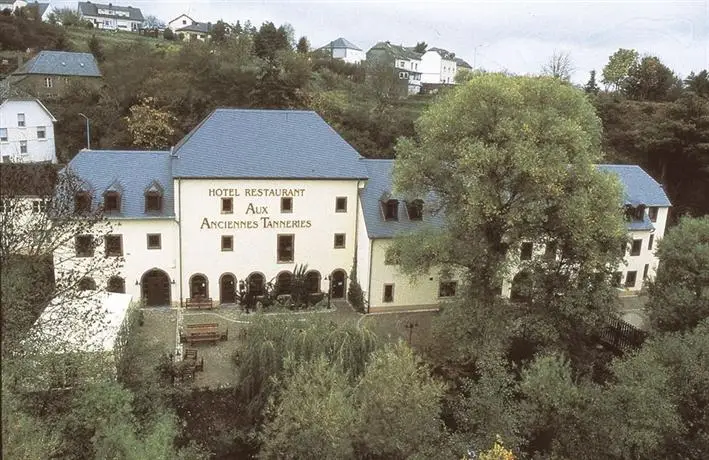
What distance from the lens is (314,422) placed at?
1612 centimetres

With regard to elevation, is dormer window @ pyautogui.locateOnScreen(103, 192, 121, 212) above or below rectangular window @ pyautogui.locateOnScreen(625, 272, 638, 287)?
above

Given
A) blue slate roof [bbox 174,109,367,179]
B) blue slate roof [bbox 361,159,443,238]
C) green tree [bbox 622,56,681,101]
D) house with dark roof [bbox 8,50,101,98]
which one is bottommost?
blue slate roof [bbox 361,159,443,238]

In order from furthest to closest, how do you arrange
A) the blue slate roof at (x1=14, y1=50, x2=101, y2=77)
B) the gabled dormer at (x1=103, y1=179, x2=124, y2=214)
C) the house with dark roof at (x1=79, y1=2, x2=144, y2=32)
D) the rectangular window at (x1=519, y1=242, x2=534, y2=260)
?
the house with dark roof at (x1=79, y1=2, x2=144, y2=32) < the blue slate roof at (x1=14, y1=50, x2=101, y2=77) < the rectangular window at (x1=519, y1=242, x2=534, y2=260) < the gabled dormer at (x1=103, y1=179, x2=124, y2=214)

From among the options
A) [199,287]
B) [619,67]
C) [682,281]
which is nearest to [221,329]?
[199,287]

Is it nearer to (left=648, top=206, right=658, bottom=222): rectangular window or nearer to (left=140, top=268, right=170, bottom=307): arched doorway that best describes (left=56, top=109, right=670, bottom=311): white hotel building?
(left=140, top=268, right=170, bottom=307): arched doorway

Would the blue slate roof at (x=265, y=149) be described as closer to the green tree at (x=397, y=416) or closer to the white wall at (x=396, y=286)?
the white wall at (x=396, y=286)

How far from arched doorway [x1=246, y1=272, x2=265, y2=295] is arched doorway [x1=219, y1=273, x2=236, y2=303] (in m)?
0.89

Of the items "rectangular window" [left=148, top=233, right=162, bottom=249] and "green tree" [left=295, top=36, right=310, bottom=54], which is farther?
"green tree" [left=295, top=36, right=310, bottom=54]

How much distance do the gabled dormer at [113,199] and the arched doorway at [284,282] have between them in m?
9.33

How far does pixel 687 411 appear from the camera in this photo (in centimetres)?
1936

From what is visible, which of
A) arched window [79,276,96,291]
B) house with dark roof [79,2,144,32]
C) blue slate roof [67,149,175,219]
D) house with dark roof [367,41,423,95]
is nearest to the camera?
arched window [79,276,96,291]

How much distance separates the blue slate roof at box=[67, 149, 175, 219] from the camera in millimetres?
31250

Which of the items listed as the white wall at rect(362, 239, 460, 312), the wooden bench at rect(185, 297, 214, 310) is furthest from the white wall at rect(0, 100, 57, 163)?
the white wall at rect(362, 239, 460, 312)

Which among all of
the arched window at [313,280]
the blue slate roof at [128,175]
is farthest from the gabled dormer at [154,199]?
the arched window at [313,280]
